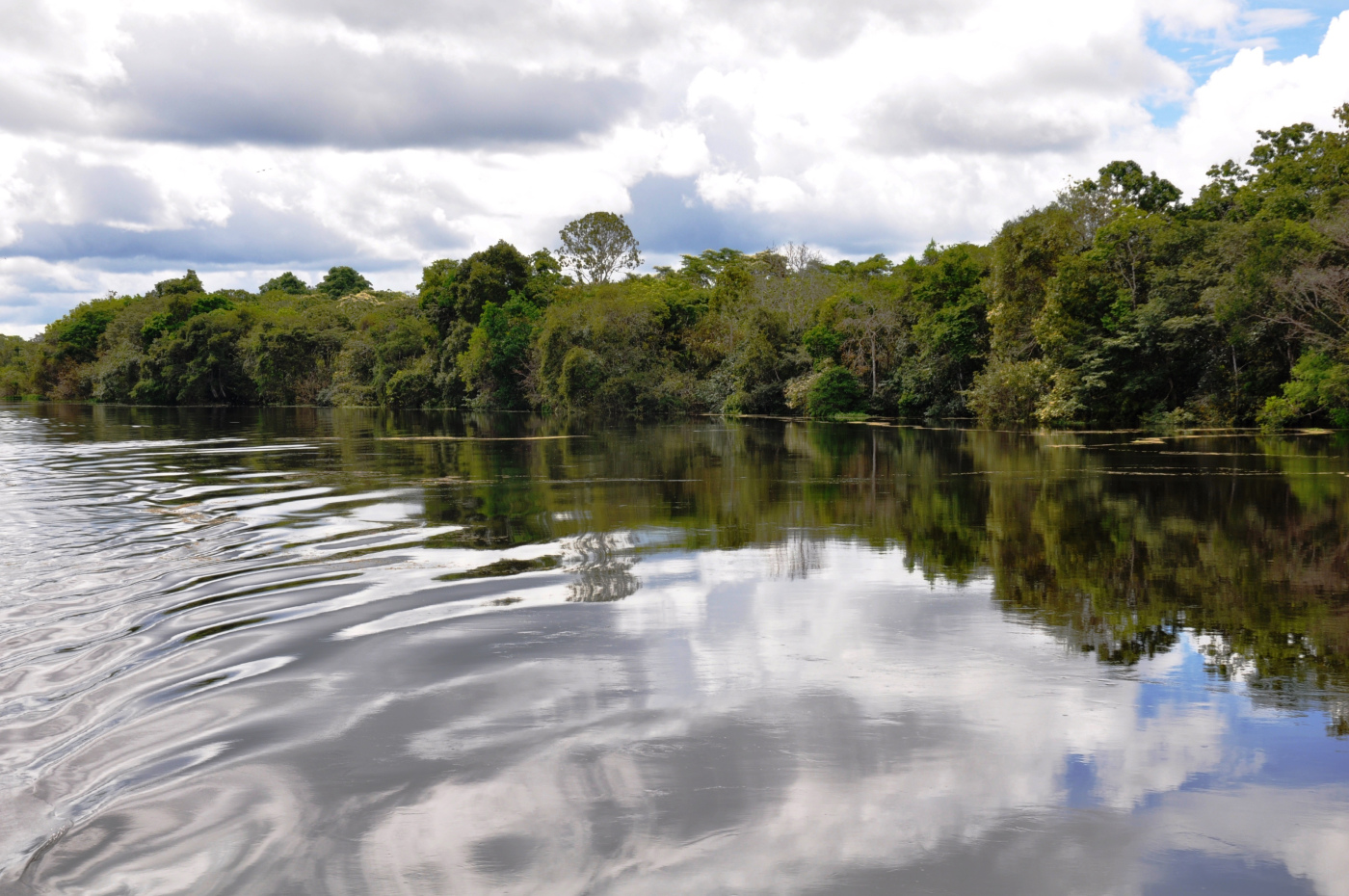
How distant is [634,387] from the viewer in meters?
57.8

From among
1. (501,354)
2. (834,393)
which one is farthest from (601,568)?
(501,354)

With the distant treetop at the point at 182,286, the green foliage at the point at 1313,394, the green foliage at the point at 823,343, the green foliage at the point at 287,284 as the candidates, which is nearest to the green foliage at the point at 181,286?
the distant treetop at the point at 182,286

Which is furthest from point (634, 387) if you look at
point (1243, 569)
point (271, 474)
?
point (1243, 569)

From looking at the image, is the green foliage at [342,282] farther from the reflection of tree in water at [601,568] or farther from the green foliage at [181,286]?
the reflection of tree in water at [601,568]

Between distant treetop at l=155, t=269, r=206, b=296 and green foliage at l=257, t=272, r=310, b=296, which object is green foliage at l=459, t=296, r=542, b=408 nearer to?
distant treetop at l=155, t=269, r=206, b=296

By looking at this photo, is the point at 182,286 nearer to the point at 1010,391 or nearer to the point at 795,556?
the point at 1010,391

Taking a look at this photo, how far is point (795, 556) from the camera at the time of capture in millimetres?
10227

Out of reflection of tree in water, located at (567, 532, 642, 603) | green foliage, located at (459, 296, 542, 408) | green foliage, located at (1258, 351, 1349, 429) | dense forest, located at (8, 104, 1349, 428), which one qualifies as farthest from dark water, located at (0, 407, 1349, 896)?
green foliage, located at (459, 296, 542, 408)

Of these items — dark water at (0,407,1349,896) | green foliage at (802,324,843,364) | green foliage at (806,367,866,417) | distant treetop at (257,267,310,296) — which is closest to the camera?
dark water at (0,407,1349,896)

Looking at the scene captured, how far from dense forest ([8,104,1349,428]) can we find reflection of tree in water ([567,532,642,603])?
1016 inches

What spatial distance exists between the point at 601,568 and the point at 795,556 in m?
2.07

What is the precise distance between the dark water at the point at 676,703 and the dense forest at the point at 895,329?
23.1 metres

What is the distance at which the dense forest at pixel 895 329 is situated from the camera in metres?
32.2

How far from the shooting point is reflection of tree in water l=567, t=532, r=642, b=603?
8.48 m
